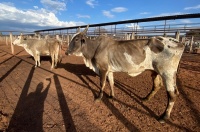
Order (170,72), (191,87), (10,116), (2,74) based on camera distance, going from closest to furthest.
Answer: (170,72)
(10,116)
(191,87)
(2,74)

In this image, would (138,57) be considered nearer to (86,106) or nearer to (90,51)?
(90,51)

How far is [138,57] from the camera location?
4.39m

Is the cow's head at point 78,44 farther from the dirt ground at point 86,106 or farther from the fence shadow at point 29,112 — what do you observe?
the fence shadow at point 29,112

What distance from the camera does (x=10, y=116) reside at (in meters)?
4.20

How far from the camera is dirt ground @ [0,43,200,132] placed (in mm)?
3812

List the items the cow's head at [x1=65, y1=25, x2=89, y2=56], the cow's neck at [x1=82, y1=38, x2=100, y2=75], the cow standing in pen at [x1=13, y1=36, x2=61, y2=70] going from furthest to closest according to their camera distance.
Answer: the cow standing in pen at [x1=13, y1=36, x2=61, y2=70], the cow's head at [x1=65, y1=25, x2=89, y2=56], the cow's neck at [x1=82, y1=38, x2=100, y2=75]

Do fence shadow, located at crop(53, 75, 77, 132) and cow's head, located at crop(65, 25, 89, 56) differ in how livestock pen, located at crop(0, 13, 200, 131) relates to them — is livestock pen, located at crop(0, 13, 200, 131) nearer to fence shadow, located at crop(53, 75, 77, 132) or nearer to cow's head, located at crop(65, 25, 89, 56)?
fence shadow, located at crop(53, 75, 77, 132)

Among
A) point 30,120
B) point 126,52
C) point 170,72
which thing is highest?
point 126,52

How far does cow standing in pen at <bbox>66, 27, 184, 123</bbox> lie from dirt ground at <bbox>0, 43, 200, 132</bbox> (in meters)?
0.37

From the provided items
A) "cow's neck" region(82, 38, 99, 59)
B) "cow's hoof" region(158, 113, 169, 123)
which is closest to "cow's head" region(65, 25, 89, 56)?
"cow's neck" region(82, 38, 99, 59)

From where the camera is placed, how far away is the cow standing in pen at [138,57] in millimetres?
3916

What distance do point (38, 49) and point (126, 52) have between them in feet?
23.5

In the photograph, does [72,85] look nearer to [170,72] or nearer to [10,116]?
[10,116]

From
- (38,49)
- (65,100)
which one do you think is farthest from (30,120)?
(38,49)
